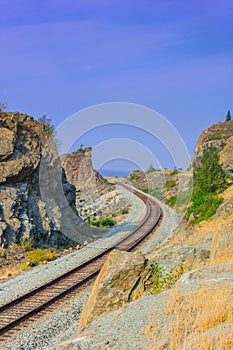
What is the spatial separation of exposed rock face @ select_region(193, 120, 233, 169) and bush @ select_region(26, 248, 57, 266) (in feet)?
199

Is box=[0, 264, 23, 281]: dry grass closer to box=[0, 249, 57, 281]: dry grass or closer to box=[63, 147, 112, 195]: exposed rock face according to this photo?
box=[0, 249, 57, 281]: dry grass

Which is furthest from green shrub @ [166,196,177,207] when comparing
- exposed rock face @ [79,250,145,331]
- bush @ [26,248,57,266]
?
exposed rock face @ [79,250,145,331]

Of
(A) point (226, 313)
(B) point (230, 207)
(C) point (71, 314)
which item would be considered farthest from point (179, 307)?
(B) point (230, 207)

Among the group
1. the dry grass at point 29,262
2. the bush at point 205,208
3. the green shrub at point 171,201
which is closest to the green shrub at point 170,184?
the green shrub at point 171,201

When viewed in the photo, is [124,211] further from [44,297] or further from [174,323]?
[174,323]

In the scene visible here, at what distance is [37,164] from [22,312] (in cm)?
1245

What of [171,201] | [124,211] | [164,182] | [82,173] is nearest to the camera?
[124,211]

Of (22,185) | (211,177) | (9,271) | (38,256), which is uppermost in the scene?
(22,185)

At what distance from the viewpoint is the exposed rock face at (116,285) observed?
8.66 meters

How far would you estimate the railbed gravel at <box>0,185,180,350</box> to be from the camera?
380 inches

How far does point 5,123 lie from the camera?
75.0ft

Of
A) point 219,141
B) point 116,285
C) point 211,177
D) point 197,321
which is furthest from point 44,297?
point 219,141

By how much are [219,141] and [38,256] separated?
80.3m

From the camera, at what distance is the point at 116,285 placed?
360 inches
